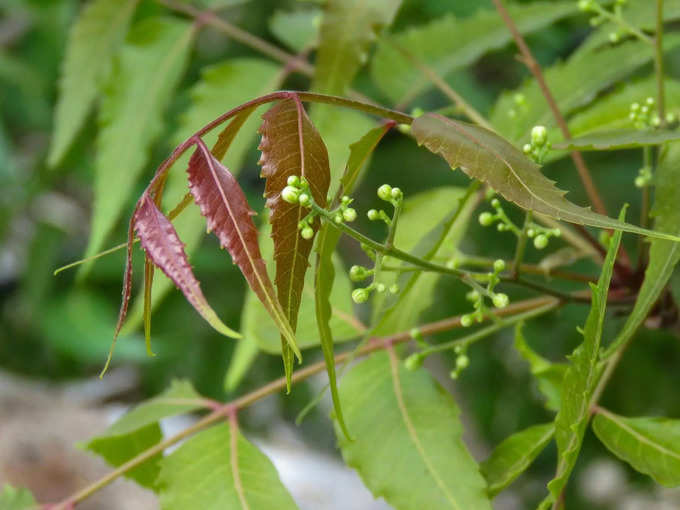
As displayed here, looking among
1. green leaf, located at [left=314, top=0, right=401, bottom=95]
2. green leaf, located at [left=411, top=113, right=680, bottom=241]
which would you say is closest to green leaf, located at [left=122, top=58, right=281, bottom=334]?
green leaf, located at [left=314, top=0, right=401, bottom=95]

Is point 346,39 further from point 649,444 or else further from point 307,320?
point 649,444

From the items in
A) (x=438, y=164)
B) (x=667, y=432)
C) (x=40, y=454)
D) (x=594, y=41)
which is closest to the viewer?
(x=667, y=432)

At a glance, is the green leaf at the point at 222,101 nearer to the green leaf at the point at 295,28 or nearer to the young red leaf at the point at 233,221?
the green leaf at the point at 295,28

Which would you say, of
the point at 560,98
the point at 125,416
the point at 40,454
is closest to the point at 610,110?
the point at 560,98

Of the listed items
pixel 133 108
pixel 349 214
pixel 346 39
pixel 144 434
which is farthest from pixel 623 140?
pixel 133 108

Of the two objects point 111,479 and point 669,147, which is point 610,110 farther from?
point 111,479
